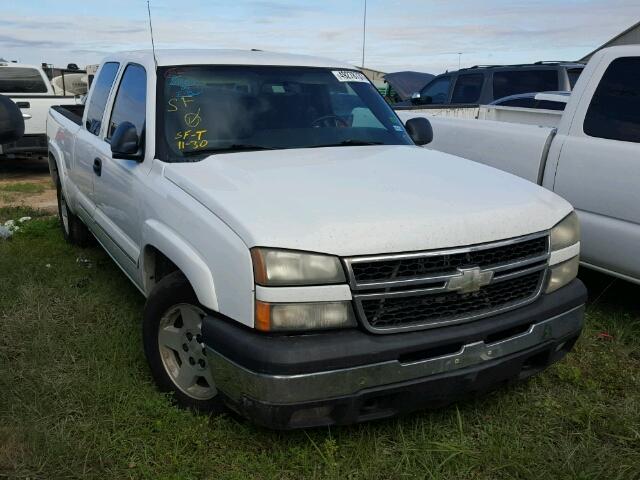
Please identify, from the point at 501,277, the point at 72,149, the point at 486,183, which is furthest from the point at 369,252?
the point at 72,149

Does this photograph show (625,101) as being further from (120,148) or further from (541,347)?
(120,148)

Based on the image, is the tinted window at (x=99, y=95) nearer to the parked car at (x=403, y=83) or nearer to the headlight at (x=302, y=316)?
the headlight at (x=302, y=316)

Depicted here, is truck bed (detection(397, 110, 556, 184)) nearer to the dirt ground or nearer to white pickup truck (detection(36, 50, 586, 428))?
white pickup truck (detection(36, 50, 586, 428))

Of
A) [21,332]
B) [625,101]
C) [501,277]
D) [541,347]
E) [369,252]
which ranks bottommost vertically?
[21,332]

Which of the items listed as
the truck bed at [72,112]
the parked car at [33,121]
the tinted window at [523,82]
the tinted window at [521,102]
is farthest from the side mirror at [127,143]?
the tinted window at [523,82]

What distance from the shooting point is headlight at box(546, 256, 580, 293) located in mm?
3004

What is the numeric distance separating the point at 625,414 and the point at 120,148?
9.71 ft

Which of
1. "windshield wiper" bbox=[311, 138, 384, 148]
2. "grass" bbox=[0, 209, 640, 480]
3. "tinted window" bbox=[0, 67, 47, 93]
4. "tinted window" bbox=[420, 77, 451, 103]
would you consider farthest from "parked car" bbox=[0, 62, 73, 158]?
"windshield wiper" bbox=[311, 138, 384, 148]

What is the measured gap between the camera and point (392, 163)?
3.44 m

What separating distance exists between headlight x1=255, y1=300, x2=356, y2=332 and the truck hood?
221mm

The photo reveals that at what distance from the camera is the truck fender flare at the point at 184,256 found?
8.61 ft

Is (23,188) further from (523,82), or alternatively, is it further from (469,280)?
(469,280)

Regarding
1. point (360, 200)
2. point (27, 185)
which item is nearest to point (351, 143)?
point (360, 200)

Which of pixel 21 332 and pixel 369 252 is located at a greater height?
pixel 369 252
